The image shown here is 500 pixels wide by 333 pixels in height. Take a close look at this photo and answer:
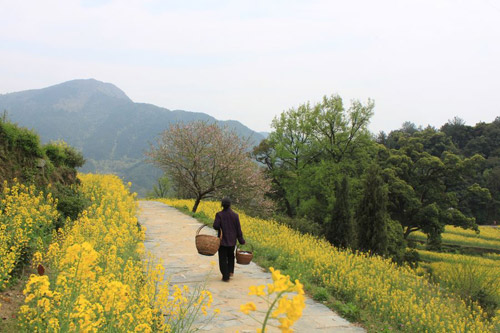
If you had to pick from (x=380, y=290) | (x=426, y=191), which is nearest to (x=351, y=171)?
(x=426, y=191)

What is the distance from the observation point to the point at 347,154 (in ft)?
110

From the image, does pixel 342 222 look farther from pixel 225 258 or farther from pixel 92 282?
pixel 92 282

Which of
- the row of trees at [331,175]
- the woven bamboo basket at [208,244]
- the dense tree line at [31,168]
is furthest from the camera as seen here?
the row of trees at [331,175]

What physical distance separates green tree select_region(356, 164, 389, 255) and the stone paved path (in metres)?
11.5

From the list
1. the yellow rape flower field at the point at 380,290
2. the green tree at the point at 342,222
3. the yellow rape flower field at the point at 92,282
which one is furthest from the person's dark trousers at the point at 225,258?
the green tree at the point at 342,222

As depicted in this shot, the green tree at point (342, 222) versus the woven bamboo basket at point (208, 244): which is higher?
the woven bamboo basket at point (208, 244)


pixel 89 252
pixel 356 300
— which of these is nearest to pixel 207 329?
pixel 89 252

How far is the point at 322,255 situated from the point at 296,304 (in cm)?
843

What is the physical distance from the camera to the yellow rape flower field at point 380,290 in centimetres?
660

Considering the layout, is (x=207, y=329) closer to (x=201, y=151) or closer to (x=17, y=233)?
(x=17, y=233)

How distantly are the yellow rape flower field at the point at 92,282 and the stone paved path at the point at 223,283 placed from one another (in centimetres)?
37

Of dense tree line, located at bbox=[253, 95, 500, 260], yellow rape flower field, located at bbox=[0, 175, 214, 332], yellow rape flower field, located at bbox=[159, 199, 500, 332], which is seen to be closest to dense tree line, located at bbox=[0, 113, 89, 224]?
yellow rape flower field, located at bbox=[0, 175, 214, 332]

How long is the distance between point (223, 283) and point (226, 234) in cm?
97

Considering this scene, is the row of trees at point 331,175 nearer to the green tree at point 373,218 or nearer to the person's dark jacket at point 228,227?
the green tree at point 373,218
